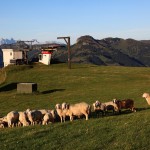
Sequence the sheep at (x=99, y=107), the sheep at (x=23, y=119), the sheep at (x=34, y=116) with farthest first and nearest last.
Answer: the sheep at (x=99, y=107)
the sheep at (x=34, y=116)
the sheep at (x=23, y=119)

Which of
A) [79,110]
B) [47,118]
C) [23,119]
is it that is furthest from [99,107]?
[23,119]

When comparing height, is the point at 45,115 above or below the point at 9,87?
above

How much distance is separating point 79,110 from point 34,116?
10.3 ft

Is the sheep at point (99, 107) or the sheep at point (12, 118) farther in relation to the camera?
the sheep at point (99, 107)

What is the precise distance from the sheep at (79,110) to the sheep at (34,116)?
2.07m

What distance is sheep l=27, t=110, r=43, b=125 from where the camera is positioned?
85.9 feet

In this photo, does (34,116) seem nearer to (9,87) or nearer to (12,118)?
(12,118)

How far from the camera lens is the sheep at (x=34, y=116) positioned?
85.9ft

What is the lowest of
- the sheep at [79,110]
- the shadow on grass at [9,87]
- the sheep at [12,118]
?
the shadow on grass at [9,87]

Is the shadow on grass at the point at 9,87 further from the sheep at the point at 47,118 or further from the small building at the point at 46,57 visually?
the sheep at the point at 47,118

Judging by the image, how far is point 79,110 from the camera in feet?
87.1

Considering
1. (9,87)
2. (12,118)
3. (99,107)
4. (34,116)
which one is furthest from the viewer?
(9,87)

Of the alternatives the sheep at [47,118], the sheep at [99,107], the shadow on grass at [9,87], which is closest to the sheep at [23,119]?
the sheep at [47,118]

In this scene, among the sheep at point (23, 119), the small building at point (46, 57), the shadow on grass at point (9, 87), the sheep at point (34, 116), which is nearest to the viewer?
the sheep at point (23, 119)
